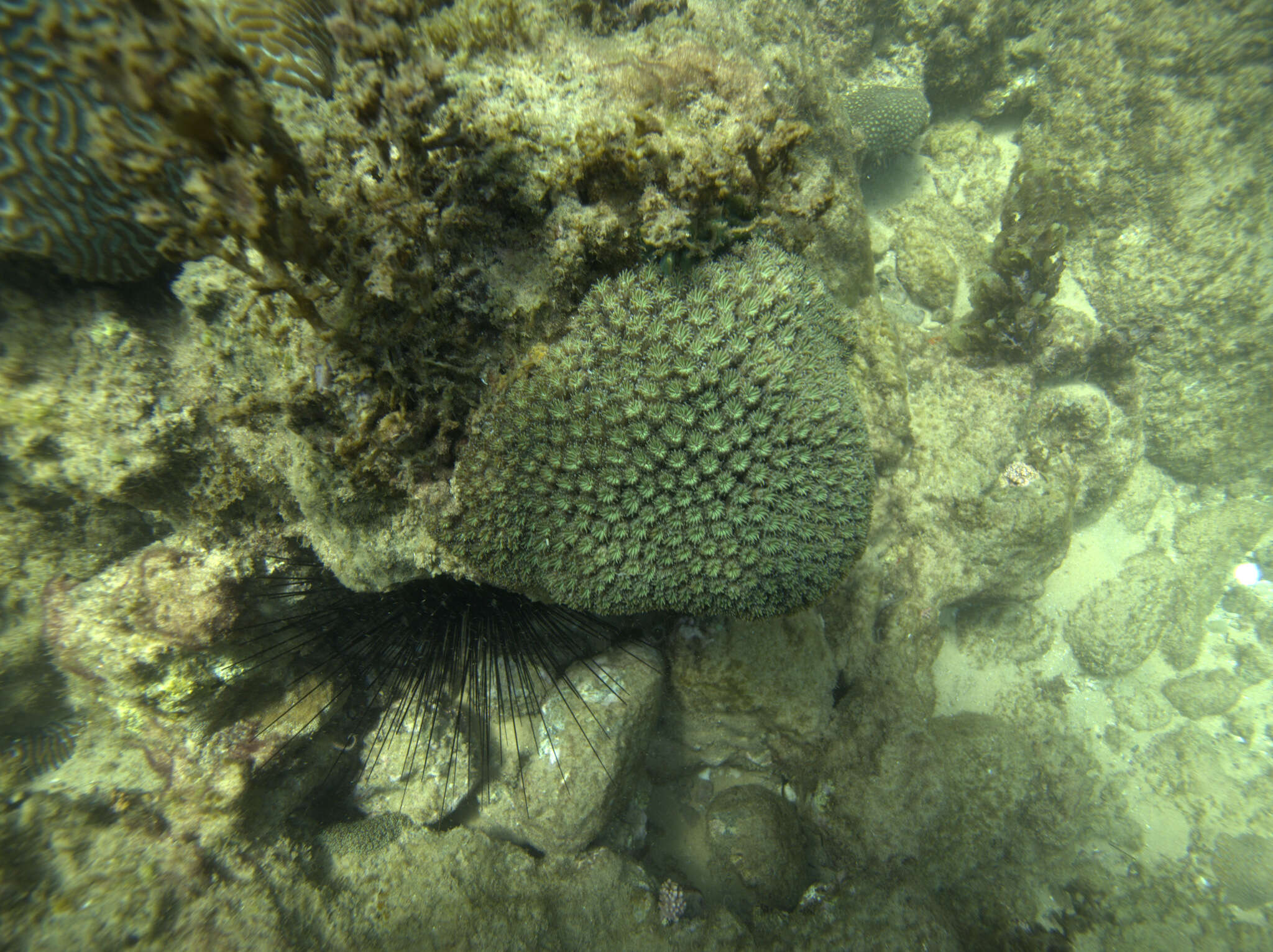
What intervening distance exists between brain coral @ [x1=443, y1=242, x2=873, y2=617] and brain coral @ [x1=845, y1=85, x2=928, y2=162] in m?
4.80

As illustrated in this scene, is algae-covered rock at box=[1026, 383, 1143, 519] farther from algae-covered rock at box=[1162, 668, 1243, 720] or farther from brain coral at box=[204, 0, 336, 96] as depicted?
brain coral at box=[204, 0, 336, 96]

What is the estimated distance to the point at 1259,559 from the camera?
24.0 ft

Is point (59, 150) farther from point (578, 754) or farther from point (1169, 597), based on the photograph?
point (1169, 597)

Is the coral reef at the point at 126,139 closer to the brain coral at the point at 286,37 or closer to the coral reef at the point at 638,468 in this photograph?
the coral reef at the point at 638,468

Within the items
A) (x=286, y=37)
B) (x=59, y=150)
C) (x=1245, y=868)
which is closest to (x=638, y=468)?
(x=286, y=37)

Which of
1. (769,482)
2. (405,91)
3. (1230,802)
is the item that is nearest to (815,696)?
(769,482)

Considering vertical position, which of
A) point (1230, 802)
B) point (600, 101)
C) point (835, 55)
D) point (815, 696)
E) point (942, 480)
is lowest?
point (1230, 802)

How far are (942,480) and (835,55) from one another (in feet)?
17.5

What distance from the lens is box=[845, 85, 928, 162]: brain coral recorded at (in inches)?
238

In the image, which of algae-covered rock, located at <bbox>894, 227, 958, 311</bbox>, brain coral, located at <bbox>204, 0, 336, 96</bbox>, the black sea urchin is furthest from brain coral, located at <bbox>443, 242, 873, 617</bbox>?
algae-covered rock, located at <bbox>894, 227, 958, 311</bbox>

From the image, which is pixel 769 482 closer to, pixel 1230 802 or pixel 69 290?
pixel 69 290

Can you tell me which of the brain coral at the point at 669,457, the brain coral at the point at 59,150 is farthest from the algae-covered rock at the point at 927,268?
the brain coral at the point at 59,150

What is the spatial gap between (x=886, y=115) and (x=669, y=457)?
19.6 ft

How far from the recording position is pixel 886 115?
6.05 m
